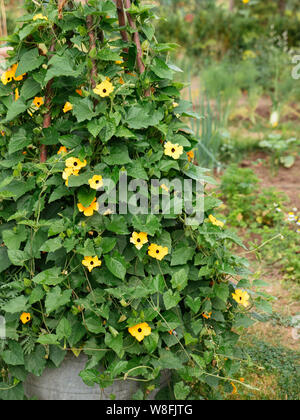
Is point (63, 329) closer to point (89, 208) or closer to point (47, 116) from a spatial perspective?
point (89, 208)

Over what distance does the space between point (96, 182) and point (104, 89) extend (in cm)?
28

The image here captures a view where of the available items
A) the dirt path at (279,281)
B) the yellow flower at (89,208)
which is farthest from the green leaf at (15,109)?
the dirt path at (279,281)

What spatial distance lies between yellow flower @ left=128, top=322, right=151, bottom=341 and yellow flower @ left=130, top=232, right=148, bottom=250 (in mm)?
239

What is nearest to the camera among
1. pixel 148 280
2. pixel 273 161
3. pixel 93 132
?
pixel 93 132

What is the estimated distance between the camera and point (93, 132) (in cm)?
140

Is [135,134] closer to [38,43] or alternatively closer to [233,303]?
[38,43]

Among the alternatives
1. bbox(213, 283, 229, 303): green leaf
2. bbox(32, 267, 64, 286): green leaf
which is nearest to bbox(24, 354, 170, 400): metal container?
bbox(32, 267, 64, 286): green leaf

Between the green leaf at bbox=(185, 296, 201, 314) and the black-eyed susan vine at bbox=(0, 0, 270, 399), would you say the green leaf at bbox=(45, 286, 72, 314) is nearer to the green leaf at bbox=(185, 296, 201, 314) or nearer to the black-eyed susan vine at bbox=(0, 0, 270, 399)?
the black-eyed susan vine at bbox=(0, 0, 270, 399)

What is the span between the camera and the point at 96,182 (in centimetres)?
145

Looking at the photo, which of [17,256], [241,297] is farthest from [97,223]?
[241,297]

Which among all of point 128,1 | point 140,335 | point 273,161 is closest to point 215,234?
point 140,335

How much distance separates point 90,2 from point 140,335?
100cm

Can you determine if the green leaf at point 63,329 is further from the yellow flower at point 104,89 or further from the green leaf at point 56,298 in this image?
the yellow flower at point 104,89

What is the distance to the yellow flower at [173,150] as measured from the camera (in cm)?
155
